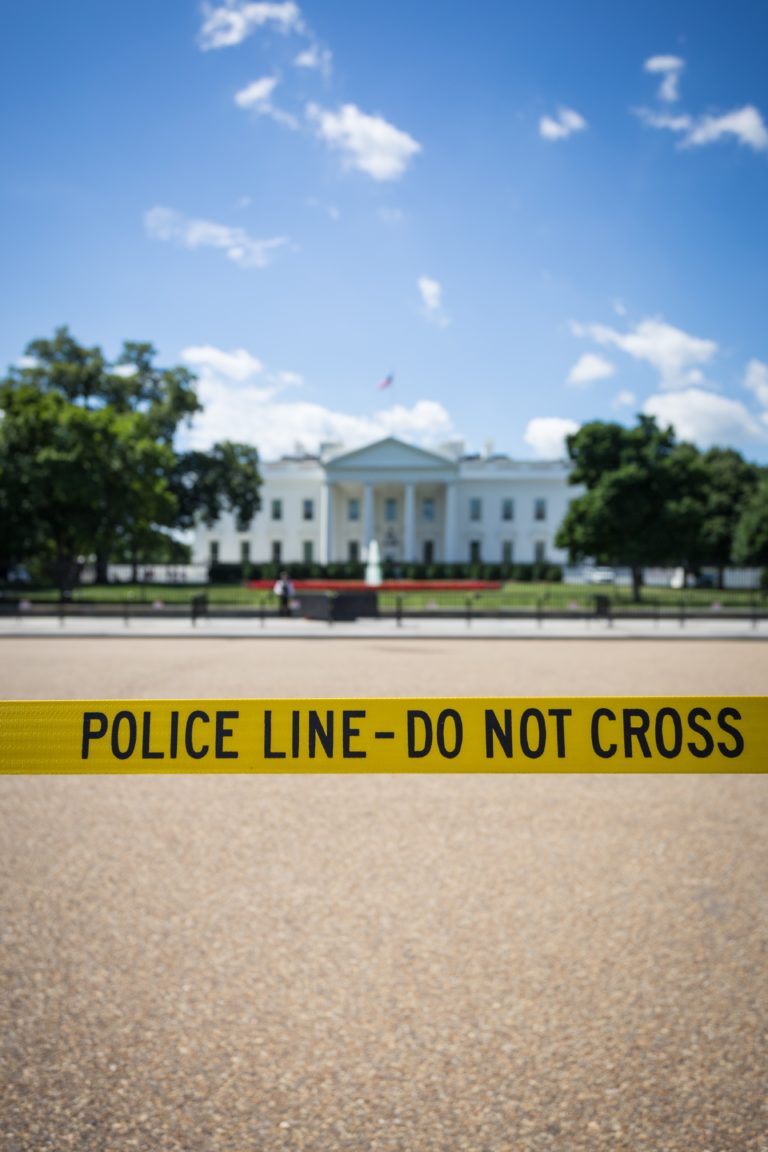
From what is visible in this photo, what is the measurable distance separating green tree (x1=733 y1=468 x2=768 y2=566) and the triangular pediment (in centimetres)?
3066

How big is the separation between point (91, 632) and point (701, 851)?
17808mm

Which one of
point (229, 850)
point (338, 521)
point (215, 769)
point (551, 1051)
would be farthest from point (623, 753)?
point (338, 521)

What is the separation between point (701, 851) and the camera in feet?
18.4

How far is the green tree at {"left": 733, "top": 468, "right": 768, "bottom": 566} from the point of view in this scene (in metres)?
51.5

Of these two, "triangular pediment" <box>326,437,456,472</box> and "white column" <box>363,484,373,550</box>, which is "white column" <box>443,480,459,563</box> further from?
"white column" <box>363,484,373,550</box>

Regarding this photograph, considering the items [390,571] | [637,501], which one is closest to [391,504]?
[390,571]

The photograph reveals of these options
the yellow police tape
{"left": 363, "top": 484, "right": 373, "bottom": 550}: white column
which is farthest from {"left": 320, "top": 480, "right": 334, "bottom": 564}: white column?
the yellow police tape

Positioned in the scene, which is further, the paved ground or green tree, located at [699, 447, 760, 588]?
green tree, located at [699, 447, 760, 588]

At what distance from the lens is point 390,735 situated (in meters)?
2.04

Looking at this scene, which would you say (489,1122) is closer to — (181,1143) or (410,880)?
(181,1143)

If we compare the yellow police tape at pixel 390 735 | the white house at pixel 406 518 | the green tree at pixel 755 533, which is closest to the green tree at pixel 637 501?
the green tree at pixel 755 533

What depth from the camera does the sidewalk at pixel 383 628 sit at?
829 inches

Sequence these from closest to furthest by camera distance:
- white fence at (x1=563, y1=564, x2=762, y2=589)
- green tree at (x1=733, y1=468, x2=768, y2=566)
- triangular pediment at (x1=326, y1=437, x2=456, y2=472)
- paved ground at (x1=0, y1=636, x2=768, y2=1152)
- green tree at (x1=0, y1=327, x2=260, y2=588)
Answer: paved ground at (x1=0, y1=636, x2=768, y2=1152), green tree at (x1=0, y1=327, x2=260, y2=588), green tree at (x1=733, y1=468, x2=768, y2=566), white fence at (x1=563, y1=564, x2=762, y2=589), triangular pediment at (x1=326, y1=437, x2=456, y2=472)

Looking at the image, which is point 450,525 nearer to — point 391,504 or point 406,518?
point 406,518
